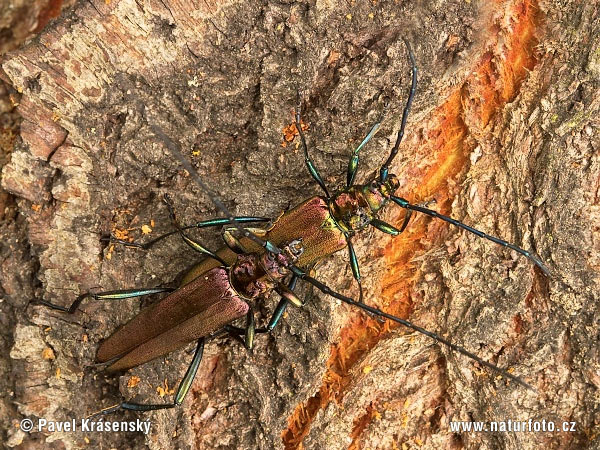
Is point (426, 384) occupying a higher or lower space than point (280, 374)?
lower

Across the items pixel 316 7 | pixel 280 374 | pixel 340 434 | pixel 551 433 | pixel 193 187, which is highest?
pixel 316 7

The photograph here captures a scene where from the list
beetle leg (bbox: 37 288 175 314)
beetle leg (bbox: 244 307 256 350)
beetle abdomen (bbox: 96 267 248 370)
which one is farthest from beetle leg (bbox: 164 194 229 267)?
beetle leg (bbox: 244 307 256 350)

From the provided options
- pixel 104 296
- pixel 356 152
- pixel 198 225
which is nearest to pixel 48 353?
pixel 104 296

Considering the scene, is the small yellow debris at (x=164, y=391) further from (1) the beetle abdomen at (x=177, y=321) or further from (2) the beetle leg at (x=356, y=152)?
(2) the beetle leg at (x=356, y=152)

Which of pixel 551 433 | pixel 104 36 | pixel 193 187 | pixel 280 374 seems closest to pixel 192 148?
pixel 193 187

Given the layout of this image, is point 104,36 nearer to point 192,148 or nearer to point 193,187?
point 192,148

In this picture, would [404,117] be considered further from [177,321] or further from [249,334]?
[177,321]

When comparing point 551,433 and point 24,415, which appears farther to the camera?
point 24,415
